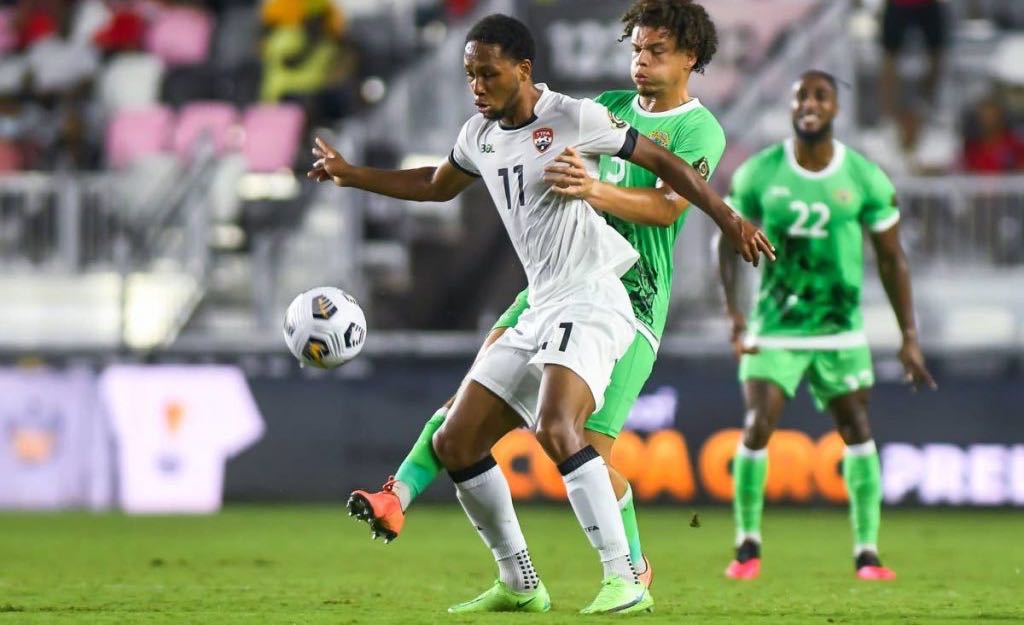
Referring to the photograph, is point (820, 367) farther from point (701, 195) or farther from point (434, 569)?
point (701, 195)

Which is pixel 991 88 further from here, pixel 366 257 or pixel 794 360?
pixel 794 360

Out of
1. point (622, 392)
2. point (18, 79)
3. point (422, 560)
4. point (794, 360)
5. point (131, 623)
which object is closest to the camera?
point (131, 623)

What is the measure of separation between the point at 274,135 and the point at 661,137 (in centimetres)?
1034

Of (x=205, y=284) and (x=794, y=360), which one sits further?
(x=205, y=284)

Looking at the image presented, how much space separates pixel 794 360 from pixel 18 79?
12.1 metres

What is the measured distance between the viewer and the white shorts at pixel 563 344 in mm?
6754

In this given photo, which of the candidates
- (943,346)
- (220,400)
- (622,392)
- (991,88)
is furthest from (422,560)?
(991,88)

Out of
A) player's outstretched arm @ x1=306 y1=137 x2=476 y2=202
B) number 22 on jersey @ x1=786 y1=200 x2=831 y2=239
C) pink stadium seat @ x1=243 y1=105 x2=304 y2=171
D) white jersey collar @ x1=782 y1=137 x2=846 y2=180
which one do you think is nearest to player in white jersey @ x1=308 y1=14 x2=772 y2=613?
player's outstretched arm @ x1=306 y1=137 x2=476 y2=202

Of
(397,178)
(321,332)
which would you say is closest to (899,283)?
(397,178)

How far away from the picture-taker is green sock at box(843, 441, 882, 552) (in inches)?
367

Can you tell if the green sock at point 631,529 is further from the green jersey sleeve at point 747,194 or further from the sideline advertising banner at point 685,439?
the sideline advertising banner at point 685,439

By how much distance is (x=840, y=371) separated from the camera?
31.0 feet

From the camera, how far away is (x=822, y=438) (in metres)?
13.8

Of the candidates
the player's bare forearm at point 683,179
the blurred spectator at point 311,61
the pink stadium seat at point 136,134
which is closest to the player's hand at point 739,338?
the player's bare forearm at point 683,179
